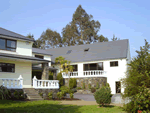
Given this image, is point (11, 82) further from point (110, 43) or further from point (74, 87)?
point (110, 43)

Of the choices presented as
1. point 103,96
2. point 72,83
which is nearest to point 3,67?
point 103,96

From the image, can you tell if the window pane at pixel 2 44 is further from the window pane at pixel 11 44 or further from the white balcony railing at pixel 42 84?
the white balcony railing at pixel 42 84

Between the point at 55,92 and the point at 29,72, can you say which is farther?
the point at 29,72

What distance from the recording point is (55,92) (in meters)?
19.5

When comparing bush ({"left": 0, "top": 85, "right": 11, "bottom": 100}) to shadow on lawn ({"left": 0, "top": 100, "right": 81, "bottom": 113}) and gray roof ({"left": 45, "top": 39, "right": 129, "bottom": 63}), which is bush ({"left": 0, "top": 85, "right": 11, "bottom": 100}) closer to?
shadow on lawn ({"left": 0, "top": 100, "right": 81, "bottom": 113})

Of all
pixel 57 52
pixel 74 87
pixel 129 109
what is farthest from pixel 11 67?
pixel 57 52

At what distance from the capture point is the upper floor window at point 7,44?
64.3 ft

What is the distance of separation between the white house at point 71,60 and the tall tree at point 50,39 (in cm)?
1620

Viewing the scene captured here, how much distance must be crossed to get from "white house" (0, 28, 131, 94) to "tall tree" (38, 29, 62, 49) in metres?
16.2

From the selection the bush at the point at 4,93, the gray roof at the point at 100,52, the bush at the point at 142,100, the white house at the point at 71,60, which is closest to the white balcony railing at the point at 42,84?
the white house at the point at 71,60

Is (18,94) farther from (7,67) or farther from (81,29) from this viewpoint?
(81,29)

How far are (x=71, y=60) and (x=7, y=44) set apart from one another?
44.8 ft

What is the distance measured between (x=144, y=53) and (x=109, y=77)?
684 inches

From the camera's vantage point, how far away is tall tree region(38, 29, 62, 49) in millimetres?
53812
